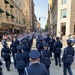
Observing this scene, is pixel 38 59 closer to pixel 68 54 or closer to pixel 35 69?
pixel 35 69

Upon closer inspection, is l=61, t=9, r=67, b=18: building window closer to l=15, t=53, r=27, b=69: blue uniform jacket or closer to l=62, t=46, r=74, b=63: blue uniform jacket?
l=62, t=46, r=74, b=63: blue uniform jacket

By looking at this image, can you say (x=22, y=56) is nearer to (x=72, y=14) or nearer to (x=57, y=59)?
(x=57, y=59)

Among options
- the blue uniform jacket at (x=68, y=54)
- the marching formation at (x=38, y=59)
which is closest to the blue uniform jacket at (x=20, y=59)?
the marching formation at (x=38, y=59)

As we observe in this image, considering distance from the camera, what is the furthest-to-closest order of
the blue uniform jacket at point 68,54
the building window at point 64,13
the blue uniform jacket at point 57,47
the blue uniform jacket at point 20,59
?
1. the building window at point 64,13
2. the blue uniform jacket at point 57,47
3. the blue uniform jacket at point 68,54
4. the blue uniform jacket at point 20,59

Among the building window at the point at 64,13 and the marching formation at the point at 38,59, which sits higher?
the building window at the point at 64,13

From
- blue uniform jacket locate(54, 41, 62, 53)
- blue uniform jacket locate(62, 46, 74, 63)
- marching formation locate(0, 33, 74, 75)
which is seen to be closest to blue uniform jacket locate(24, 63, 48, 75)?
marching formation locate(0, 33, 74, 75)

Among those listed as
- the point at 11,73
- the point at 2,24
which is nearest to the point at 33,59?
the point at 11,73

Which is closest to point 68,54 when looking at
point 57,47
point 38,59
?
point 57,47

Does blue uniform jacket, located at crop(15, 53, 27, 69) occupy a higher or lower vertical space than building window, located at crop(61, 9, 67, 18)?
lower

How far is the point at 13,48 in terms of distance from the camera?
391 inches

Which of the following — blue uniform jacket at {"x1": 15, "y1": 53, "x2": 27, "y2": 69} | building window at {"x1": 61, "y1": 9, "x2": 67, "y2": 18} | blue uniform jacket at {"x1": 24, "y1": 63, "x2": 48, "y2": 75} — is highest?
building window at {"x1": 61, "y1": 9, "x2": 67, "y2": 18}

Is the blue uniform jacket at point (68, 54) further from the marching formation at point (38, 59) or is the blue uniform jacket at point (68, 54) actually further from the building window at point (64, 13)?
the building window at point (64, 13)

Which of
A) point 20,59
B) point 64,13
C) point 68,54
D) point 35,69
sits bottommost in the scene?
point 20,59

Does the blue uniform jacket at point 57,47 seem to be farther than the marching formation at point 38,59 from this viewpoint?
Yes
